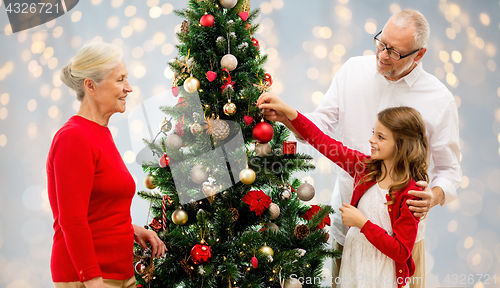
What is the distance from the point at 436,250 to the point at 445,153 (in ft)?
4.74

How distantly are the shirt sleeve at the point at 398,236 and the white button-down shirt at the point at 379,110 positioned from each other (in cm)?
33

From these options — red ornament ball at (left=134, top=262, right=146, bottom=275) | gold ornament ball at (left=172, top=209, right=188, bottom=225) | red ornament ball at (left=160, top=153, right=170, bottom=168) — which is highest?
red ornament ball at (left=160, top=153, right=170, bottom=168)

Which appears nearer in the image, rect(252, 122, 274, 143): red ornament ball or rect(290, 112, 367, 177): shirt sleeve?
rect(252, 122, 274, 143): red ornament ball

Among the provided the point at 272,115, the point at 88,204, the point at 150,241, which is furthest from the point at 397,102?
the point at 88,204

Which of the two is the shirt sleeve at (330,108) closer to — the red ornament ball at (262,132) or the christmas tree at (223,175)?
the christmas tree at (223,175)

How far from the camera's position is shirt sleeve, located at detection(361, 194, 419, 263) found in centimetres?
127

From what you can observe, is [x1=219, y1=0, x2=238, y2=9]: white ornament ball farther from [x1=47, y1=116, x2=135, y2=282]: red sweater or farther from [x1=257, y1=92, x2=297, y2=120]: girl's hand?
[x1=47, y1=116, x2=135, y2=282]: red sweater

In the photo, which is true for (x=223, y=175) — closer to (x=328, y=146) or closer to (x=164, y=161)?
(x=164, y=161)

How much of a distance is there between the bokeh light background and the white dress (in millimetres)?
989

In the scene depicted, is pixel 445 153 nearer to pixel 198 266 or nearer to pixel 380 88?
pixel 380 88

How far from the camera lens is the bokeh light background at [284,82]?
233cm

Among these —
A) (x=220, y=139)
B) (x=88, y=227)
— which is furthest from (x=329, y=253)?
(x=88, y=227)

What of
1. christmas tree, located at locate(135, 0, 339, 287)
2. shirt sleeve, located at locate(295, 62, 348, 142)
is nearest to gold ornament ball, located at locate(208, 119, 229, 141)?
christmas tree, located at locate(135, 0, 339, 287)

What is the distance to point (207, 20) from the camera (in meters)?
1.35
